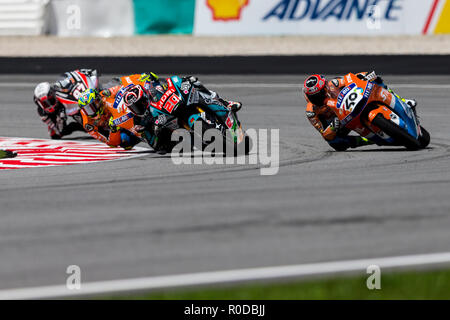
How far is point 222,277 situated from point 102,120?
6.94 meters

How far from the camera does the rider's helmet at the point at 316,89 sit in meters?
11.2

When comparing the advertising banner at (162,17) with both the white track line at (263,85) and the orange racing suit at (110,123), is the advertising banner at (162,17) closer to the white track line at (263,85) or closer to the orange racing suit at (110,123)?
the white track line at (263,85)

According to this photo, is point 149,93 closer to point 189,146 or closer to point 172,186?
point 189,146

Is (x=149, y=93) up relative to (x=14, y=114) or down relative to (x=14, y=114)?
up

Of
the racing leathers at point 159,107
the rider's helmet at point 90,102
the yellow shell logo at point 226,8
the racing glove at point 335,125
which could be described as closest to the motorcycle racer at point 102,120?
the rider's helmet at point 90,102

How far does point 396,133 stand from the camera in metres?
11.1

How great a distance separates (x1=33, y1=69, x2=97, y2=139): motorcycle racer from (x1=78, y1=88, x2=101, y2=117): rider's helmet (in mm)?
869

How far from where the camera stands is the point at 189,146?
11961 mm

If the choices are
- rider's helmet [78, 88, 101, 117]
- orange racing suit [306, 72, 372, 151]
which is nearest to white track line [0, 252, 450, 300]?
orange racing suit [306, 72, 372, 151]

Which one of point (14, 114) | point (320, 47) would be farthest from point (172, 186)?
point (320, 47)

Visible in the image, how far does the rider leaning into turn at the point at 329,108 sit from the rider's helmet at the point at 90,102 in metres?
2.92

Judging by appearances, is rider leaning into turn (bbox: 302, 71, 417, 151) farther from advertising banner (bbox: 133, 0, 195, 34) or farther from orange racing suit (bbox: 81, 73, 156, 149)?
advertising banner (bbox: 133, 0, 195, 34)

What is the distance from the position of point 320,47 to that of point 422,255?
16.9 m

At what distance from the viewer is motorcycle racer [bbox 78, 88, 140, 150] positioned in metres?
12.4
